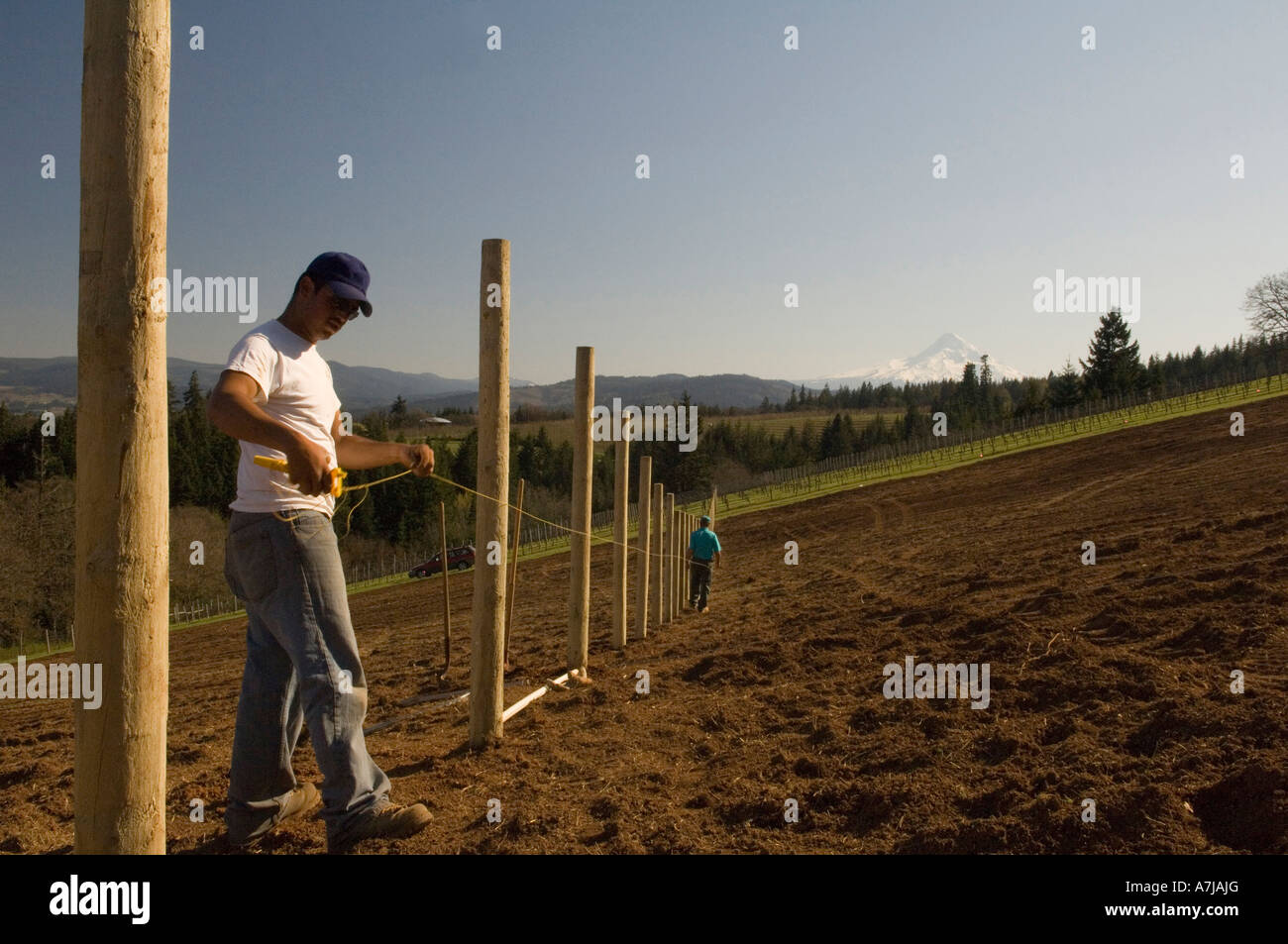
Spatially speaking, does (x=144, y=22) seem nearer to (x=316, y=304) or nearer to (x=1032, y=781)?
(x=316, y=304)

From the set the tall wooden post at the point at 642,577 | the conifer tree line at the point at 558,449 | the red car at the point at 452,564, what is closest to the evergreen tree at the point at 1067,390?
the conifer tree line at the point at 558,449

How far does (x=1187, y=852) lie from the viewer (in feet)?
10.3

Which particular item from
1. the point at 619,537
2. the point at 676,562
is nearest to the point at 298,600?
the point at 619,537

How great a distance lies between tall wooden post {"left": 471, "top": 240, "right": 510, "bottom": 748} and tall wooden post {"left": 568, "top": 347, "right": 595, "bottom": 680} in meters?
1.95

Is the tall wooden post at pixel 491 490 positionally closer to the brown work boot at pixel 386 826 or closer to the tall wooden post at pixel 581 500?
the brown work boot at pixel 386 826

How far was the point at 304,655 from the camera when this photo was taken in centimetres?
330

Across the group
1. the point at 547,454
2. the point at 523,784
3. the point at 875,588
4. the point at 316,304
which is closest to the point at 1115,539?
the point at 875,588

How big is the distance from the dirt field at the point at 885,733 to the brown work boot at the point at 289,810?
0.28ft

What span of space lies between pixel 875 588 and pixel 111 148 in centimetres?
1112

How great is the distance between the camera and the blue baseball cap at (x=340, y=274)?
3.54m

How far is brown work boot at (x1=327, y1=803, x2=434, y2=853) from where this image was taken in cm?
334

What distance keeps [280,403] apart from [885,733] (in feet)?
12.2

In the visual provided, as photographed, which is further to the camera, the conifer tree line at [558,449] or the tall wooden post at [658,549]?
the conifer tree line at [558,449]

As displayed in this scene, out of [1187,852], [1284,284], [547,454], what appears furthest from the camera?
[547,454]
